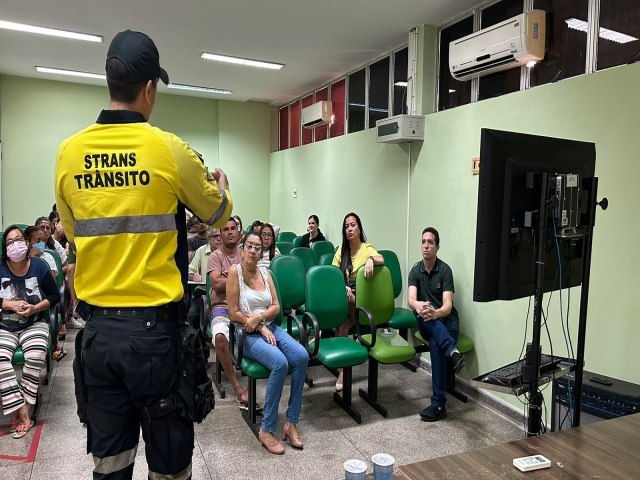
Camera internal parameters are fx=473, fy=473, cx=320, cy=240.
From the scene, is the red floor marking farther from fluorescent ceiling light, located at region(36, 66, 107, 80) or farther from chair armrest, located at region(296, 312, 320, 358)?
fluorescent ceiling light, located at region(36, 66, 107, 80)

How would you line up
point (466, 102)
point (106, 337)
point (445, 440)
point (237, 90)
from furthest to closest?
point (237, 90)
point (466, 102)
point (445, 440)
point (106, 337)

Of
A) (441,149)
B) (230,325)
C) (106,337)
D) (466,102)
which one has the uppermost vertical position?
(466,102)

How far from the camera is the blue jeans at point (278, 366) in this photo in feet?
9.37

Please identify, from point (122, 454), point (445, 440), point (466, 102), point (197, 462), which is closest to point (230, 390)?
point (197, 462)

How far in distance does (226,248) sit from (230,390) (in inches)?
43.7

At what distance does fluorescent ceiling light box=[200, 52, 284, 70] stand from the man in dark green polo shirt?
11.1 ft

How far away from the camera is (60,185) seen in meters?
1.37

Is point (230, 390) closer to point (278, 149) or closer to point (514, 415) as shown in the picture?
point (514, 415)

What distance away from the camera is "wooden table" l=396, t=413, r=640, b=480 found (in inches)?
52.4

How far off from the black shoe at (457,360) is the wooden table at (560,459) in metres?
1.76

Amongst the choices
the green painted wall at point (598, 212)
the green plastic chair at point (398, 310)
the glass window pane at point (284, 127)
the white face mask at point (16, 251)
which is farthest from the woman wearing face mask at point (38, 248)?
the glass window pane at point (284, 127)

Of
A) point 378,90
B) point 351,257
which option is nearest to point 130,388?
point 351,257

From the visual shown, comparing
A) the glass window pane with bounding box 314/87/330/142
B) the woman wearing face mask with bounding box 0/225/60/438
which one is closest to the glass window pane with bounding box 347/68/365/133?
the glass window pane with bounding box 314/87/330/142

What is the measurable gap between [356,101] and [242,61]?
1497mm
